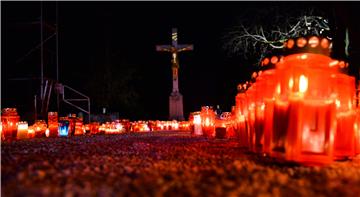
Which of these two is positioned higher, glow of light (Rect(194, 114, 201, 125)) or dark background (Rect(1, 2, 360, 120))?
dark background (Rect(1, 2, 360, 120))

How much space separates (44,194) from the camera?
3607 millimetres

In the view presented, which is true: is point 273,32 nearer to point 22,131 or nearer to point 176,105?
point 22,131

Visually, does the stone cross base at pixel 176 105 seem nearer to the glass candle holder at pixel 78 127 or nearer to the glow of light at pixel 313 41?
the glass candle holder at pixel 78 127

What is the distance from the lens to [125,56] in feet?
103

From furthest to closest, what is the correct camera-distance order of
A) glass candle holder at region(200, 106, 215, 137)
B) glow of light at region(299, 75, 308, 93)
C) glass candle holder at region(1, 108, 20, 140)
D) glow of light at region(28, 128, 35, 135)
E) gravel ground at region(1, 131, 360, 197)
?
glow of light at region(28, 128, 35, 135), glass candle holder at region(200, 106, 215, 137), glass candle holder at region(1, 108, 20, 140), glow of light at region(299, 75, 308, 93), gravel ground at region(1, 131, 360, 197)

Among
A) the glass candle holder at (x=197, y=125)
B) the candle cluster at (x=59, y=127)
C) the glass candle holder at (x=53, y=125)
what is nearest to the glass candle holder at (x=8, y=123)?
the candle cluster at (x=59, y=127)

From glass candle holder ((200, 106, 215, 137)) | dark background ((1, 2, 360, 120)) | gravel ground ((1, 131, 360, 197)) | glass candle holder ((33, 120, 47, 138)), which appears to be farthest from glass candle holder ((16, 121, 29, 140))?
gravel ground ((1, 131, 360, 197))

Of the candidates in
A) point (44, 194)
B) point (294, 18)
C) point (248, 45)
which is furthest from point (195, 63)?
point (44, 194)

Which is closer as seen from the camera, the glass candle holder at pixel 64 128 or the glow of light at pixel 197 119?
the glow of light at pixel 197 119

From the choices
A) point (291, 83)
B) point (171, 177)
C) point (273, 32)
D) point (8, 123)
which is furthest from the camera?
point (273, 32)

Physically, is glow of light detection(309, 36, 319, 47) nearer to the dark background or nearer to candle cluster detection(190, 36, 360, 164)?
candle cluster detection(190, 36, 360, 164)

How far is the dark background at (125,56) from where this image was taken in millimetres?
19219

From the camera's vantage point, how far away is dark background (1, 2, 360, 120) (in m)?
19.2

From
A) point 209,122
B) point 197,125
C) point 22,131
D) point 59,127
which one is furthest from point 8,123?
point 197,125
